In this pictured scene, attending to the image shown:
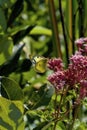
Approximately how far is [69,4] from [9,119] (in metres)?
0.61

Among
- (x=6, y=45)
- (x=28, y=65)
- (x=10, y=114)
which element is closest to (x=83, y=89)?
(x=10, y=114)

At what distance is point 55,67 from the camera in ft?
3.07

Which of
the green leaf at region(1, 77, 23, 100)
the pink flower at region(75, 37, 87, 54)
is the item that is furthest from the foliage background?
the pink flower at region(75, 37, 87, 54)

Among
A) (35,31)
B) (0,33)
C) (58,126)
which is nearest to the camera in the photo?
(58,126)

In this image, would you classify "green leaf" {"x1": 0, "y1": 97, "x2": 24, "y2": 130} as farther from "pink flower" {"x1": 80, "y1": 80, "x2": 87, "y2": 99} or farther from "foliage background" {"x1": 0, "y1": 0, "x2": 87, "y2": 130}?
"pink flower" {"x1": 80, "y1": 80, "x2": 87, "y2": 99}

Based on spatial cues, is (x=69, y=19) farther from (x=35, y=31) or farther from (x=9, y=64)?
(x=35, y=31)

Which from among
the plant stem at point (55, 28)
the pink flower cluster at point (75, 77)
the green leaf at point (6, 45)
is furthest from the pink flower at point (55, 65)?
the plant stem at point (55, 28)

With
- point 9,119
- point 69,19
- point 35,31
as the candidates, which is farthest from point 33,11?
point 9,119

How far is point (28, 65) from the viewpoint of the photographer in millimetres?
1396

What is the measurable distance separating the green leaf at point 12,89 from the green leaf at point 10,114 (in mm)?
83

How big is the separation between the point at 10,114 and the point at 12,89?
0.10 meters

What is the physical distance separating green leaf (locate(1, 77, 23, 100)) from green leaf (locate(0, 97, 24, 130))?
83mm

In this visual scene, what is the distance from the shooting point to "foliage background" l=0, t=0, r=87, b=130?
35.4 inches

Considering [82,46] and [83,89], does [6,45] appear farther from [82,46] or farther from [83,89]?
[83,89]
